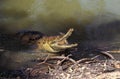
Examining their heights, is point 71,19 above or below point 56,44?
above

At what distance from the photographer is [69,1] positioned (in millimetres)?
6703

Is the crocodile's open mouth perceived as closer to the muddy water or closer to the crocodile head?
the crocodile head

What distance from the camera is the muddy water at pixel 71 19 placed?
5.38 m

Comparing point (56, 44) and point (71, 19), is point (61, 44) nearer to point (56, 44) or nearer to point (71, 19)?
point (56, 44)

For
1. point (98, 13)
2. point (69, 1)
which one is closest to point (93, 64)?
point (98, 13)

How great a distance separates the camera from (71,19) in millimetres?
5945

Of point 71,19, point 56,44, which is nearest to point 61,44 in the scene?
point 56,44

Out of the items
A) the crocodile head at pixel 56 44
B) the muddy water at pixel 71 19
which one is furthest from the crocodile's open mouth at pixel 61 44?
the muddy water at pixel 71 19

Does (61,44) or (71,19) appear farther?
(71,19)

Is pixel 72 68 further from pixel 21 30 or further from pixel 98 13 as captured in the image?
pixel 98 13

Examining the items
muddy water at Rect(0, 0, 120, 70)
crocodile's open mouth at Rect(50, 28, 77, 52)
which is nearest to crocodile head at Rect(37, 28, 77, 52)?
crocodile's open mouth at Rect(50, 28, 77, 52)

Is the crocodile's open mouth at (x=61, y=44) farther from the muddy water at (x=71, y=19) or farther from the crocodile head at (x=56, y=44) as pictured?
the muddy water at (x=71, y=19)

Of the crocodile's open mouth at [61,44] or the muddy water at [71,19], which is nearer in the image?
the crocodile's open mouth at [61,44]

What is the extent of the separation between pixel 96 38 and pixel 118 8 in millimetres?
1296
